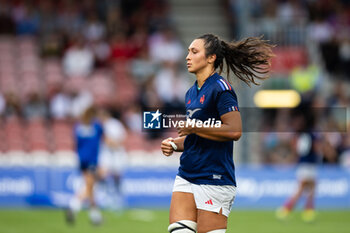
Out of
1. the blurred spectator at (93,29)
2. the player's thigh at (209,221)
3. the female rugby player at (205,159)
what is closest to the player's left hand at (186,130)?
the female rugby player at (205,159)

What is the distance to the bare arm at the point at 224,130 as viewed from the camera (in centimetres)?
584

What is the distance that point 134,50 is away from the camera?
2130 cm

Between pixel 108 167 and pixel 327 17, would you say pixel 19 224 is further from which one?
pixel 327 17

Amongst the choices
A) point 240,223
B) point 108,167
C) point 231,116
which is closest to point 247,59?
point 231,116

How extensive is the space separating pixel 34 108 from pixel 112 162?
11.5 ft

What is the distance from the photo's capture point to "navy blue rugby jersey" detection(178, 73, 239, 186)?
615 centimetres

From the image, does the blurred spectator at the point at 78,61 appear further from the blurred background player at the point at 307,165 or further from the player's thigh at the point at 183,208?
the player's thigh at the point at 183,208

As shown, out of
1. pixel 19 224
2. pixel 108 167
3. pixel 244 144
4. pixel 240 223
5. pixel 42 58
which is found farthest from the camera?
pixel 42 58

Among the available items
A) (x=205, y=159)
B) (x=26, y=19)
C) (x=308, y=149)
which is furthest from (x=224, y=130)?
(x=26, y=19)

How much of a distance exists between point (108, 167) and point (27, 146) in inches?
Answer: 123

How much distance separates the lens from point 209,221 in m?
6.14

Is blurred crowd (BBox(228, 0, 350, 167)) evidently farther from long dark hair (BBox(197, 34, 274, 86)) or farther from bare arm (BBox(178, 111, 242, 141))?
bare arm (BBox(178, 111, 242, 141))

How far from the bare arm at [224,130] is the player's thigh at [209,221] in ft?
2.45

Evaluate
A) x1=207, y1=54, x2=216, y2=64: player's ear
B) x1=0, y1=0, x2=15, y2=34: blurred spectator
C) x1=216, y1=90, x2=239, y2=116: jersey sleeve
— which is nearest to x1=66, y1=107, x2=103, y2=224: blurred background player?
x1=207, y1=54, x2=216, y2=64: player's ear
